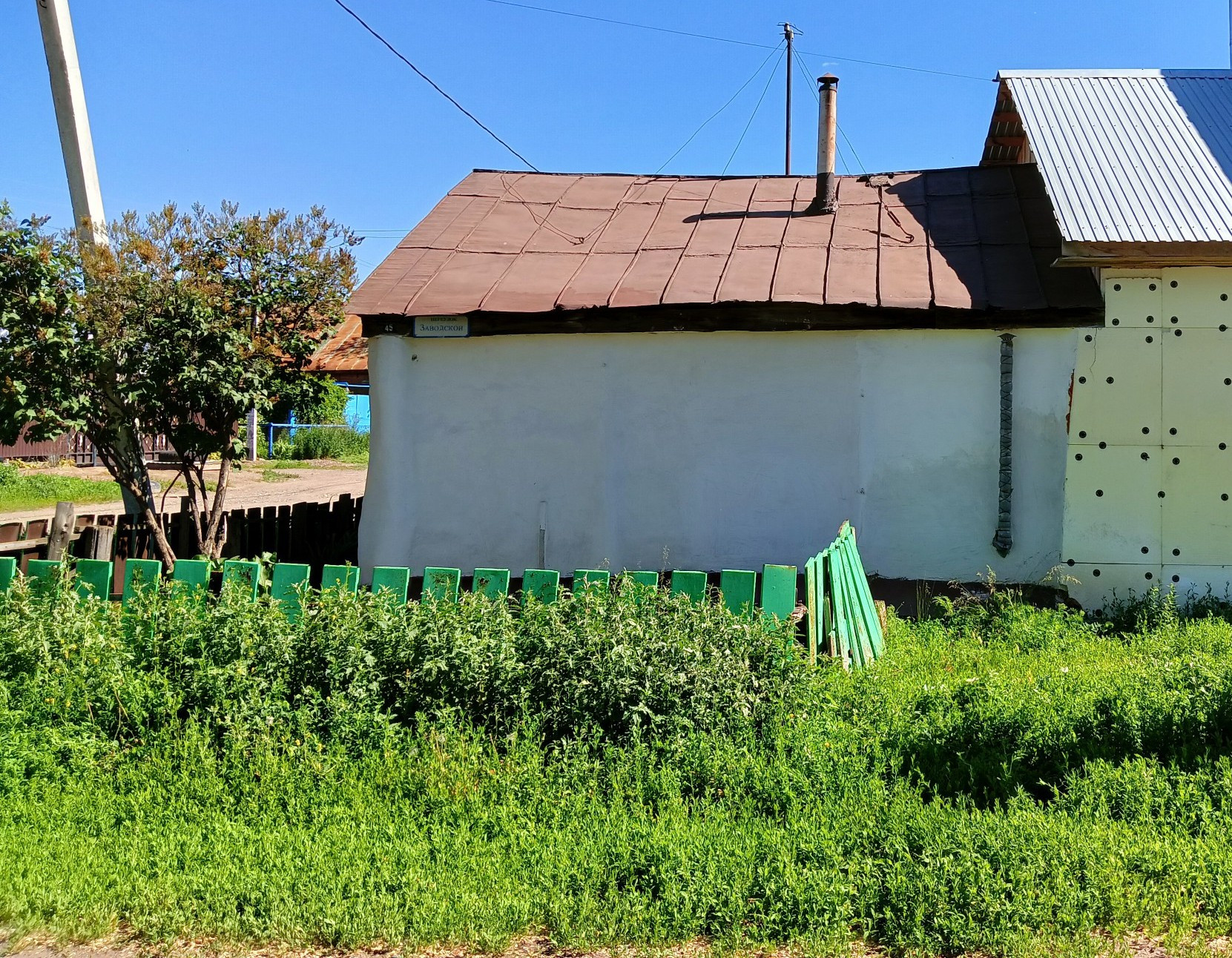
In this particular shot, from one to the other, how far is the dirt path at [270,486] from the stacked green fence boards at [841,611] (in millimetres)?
11632

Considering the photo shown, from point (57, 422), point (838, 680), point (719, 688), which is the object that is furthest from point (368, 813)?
point (57, 422)

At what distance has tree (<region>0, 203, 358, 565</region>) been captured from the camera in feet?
25.5

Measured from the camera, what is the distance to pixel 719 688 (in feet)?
16.3

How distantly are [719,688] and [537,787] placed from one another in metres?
1.02

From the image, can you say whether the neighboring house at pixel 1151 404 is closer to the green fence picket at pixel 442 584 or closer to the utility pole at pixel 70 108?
the green fence picket at pixel 442 584

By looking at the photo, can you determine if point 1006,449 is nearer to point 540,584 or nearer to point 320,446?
point 540,584

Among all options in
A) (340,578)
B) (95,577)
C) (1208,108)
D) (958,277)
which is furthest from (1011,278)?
(95,577)

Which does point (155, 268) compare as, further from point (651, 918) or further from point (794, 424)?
point (651, 918)

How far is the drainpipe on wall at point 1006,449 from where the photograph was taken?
28.4 feet

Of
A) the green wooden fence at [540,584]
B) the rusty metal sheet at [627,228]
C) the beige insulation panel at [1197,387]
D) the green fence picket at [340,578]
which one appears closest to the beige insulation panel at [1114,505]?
the beige insulation panel at [1197,387]

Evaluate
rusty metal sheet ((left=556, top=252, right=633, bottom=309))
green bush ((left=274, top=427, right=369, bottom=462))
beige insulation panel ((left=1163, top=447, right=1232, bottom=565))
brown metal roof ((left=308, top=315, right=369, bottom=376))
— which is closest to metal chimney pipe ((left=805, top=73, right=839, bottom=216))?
rusty metal sheet ((left=556, top=252, right=633, bottom=309))

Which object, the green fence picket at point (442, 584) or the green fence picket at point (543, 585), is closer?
the green fence picket at point (442, 584)

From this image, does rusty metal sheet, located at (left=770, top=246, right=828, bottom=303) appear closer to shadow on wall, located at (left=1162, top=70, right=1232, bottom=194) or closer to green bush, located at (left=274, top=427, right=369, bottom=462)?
shadow on wall, located at (left=1162, top=70, right=1232, bottom=194)

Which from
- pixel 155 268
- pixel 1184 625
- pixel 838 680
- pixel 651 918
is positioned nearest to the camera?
pixel 651 918
